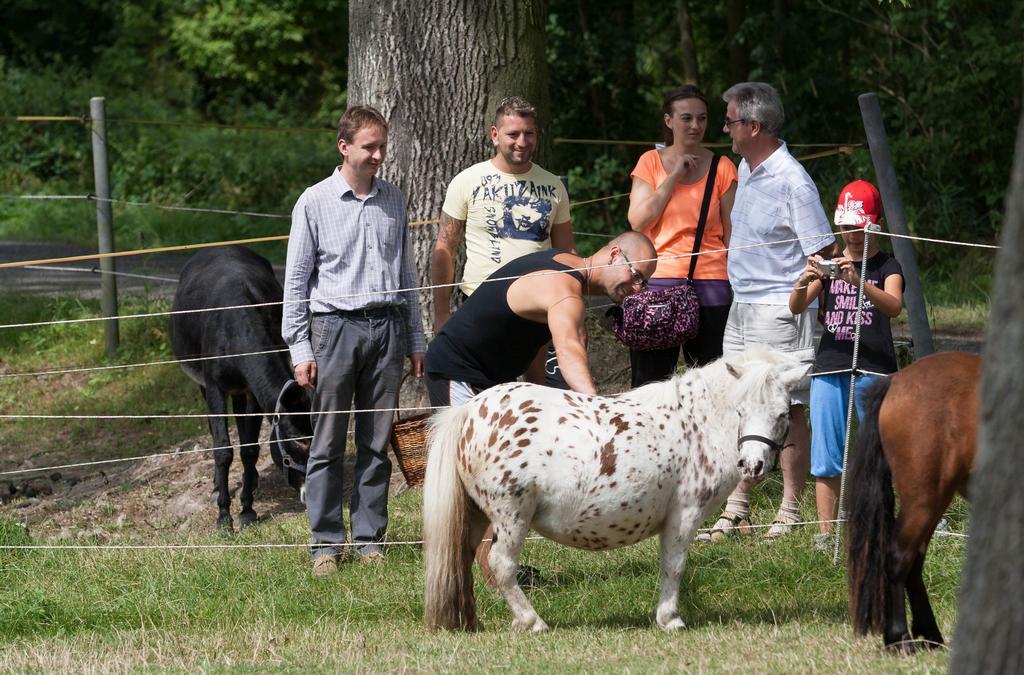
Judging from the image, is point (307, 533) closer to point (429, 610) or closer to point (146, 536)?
point (146, 536)

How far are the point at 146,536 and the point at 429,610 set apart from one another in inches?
109

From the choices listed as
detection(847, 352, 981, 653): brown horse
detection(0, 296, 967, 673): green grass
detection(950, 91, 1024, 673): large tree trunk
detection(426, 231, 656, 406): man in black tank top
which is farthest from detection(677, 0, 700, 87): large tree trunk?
detection(950, 91, 1024, 673): large tree trunk

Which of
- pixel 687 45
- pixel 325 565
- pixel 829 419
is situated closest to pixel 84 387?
pixel 325 565

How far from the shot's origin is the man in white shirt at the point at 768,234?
595 cm

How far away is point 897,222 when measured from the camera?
633 centimetres

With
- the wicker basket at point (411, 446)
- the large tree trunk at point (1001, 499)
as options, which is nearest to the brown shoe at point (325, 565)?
the wicker basket at point (411, 446)

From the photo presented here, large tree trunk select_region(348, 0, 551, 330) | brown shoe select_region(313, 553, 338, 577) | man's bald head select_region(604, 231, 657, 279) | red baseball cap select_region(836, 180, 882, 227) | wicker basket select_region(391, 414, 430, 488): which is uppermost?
large tree trunk select_region(348, 0, 551, 330)

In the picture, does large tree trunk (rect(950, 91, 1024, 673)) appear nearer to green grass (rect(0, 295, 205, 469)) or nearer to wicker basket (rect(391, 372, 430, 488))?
wicker basket (rect(391, 372, 430, 488))

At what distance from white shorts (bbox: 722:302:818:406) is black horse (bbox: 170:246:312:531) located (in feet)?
8.13

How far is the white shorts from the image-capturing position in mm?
5973

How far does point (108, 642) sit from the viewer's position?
5156 mm

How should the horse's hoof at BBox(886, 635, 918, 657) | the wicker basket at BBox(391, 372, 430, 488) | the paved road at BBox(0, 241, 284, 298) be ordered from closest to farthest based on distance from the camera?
the horse's hoof at BBox(886, 635, 918, 657) < the wicker basket at BBox(391, 372, 430, 488) < the paved road at BBox(0, 241, 284, 298)

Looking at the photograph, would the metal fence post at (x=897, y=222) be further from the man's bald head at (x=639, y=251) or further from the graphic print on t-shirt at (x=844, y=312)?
the man's bald head at (x=639, y=251)

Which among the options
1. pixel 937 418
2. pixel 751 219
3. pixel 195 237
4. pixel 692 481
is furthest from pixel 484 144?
pixel 195 237
